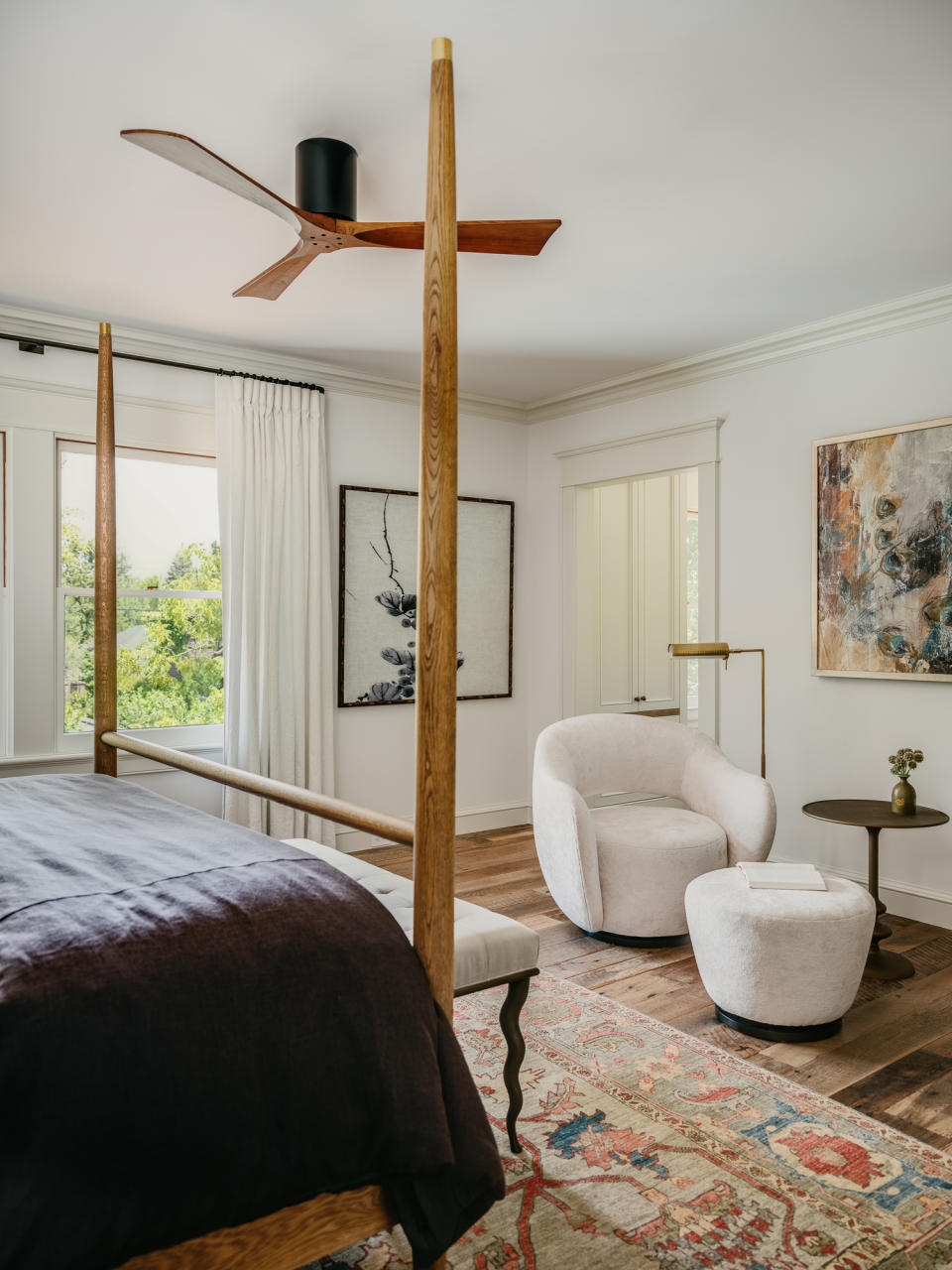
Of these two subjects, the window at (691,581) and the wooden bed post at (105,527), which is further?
the window at (691,581)

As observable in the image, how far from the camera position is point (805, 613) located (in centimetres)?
418

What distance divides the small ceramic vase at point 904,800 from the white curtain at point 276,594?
2.70 m

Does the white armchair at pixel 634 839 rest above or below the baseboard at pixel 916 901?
above

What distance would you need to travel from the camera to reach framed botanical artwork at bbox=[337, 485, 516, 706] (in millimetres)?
4938

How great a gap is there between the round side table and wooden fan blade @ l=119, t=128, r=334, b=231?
2655mm

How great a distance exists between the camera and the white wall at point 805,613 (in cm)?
374

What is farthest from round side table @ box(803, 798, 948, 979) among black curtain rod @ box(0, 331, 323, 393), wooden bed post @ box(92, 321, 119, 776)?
black curtain rod @ box(0, 331, 323, 393)

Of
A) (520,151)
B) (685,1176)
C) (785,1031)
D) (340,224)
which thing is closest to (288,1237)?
(685,1176)

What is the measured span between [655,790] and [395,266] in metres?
2.45

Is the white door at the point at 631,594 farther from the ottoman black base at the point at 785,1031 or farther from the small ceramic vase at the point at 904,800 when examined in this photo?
the ottoman black base at the point at 785,1031

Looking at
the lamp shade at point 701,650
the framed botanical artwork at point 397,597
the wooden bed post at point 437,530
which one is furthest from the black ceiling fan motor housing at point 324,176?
the framed botanical artwork at point 397,597

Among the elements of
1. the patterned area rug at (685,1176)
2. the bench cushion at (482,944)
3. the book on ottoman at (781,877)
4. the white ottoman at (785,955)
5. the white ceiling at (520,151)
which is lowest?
the patterned area rug at (685,1176)

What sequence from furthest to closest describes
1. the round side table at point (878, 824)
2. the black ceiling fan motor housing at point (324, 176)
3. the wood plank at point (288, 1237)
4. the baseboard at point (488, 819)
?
the baseboard at point (488, 819), the round side table at point (878, 824), the black ceiling fan motor housing at point (324, 176), the wood plank at point (288, 1237)

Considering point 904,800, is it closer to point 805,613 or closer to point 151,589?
point 805,613
